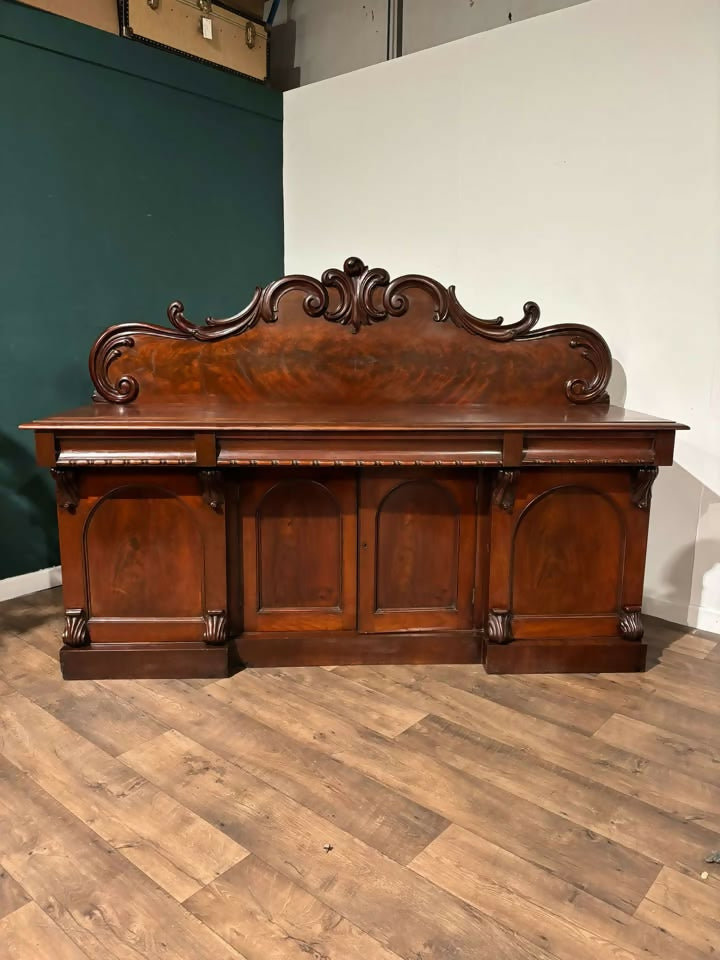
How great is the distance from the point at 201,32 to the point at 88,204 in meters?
0.99

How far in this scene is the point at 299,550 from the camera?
7.91ft

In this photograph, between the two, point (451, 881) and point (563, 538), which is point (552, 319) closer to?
point (563, 538)

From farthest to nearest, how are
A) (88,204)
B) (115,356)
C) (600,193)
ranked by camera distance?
(88,204) < (600,193) < (115,356)

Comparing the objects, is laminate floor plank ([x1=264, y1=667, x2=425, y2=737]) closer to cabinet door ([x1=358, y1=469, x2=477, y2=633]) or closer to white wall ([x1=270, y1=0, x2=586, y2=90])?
cabinet door ([x1=358, y1=469, x2=477, y2=633])

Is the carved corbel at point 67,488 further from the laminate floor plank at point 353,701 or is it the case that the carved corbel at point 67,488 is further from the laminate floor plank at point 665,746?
the laminate floor plank at point 665,746

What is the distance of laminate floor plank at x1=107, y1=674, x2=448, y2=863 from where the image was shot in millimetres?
1646

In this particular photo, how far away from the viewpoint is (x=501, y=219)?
10.0ft

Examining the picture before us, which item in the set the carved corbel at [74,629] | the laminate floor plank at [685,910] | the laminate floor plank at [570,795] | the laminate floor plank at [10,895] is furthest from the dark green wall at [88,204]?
the laminate floor plank at [685,910]

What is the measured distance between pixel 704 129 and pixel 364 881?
2628 millimetres

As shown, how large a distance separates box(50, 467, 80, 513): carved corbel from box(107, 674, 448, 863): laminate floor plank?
0.59m

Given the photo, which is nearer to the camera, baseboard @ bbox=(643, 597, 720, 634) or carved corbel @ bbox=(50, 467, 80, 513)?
carved corbel @ bbox=(50, 467, 80, 513)

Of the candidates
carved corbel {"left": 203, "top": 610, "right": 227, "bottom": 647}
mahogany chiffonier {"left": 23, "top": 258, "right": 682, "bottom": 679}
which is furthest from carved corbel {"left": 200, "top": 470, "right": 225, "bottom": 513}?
carved corbel {"left": 203, "top": 610, "right": 227, "bottom": 647}

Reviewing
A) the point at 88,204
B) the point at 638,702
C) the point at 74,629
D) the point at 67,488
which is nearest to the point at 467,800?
the point at 638,702

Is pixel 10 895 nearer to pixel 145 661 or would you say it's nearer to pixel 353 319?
pixel 145 661
